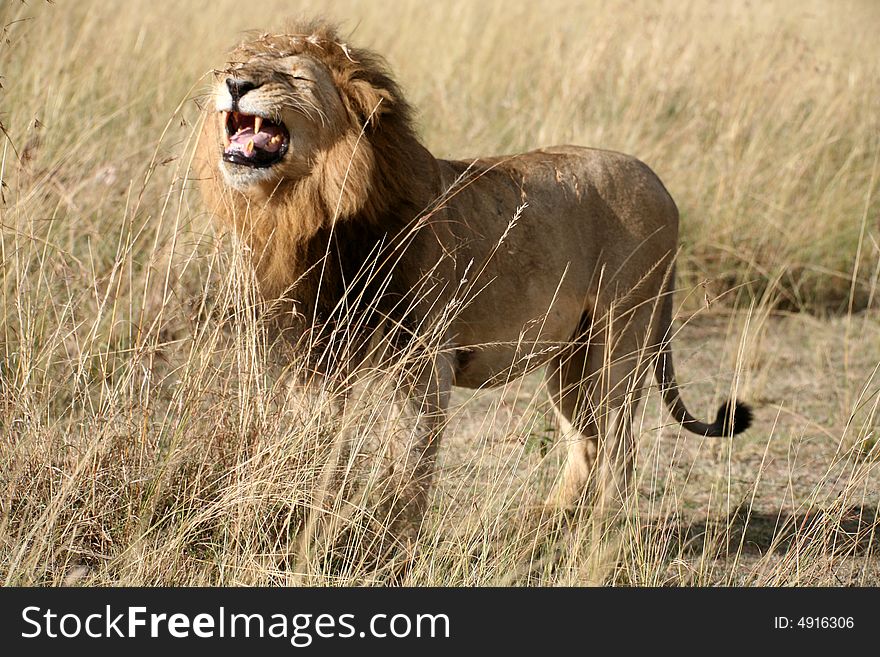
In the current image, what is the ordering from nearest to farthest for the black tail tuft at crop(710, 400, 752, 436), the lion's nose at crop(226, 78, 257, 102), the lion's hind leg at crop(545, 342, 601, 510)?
the lion's nose at crop(226, 78, 257, 102) → the black tail tuft at crop(710, 400, 752, 436) → the lion's hind leg at crop(545, 342, 601, 510)

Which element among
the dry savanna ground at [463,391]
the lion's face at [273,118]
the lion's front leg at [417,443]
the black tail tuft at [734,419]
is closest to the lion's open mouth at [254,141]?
the lion's face at [273,118]

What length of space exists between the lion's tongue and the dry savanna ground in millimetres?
263

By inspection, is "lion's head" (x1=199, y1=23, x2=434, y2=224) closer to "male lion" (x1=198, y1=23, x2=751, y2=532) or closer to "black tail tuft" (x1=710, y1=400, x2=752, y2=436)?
"male lion" (x1=198, y1=23, x2=751, y2=532)

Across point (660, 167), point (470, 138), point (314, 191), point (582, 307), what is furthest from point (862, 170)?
point (314, 191)

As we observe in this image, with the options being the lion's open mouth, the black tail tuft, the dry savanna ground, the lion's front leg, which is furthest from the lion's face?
the black tail tuft

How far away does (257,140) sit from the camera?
3438 millimetres

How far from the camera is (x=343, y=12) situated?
10055 millimetres

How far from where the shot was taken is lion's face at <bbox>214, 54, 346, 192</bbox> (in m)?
3.35

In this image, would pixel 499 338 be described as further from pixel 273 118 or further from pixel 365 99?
pixel 273 118

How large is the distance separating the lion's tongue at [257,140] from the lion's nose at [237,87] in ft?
0.44

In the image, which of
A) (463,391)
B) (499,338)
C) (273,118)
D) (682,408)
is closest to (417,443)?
(499,338)

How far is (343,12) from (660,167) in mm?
3904
